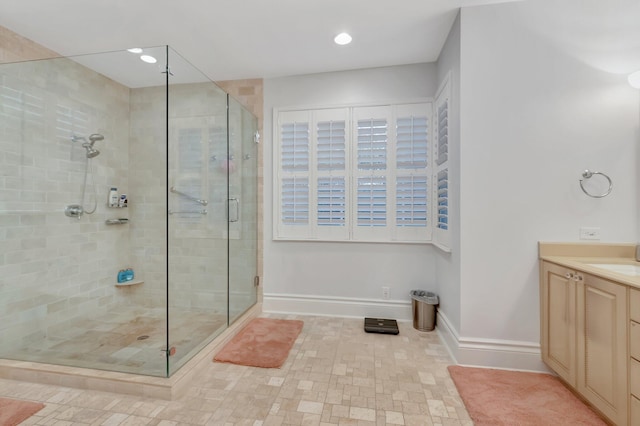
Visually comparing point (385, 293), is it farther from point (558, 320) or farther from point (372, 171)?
point (558, 320)

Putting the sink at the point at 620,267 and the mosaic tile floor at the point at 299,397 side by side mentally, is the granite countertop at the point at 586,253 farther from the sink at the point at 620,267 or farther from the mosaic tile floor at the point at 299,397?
the mosaic tile floor at the point at 299,397

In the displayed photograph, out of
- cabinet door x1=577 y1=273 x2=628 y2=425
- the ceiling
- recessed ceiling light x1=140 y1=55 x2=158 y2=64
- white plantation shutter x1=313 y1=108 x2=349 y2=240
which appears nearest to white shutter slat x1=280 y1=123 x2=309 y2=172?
white plantation shutter x1=313 y1=108 x2=349 y2=240

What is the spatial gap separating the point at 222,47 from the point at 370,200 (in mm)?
2044

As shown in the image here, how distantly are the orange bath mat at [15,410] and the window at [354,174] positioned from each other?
214 centimetres

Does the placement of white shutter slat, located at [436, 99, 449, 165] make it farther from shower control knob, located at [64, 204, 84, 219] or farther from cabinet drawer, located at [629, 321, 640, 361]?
shower control knob, located at [64, 204, 84, 219]

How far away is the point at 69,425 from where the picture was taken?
4.95 feet

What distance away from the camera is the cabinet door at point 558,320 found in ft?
5.54

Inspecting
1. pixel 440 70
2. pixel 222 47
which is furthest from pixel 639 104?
pixel 222 47

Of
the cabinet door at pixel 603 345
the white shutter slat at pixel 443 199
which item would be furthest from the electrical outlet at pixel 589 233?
the white shutter slat at pixel 443 199

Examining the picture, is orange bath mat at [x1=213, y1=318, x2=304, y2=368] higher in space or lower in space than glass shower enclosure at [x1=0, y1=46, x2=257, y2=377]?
lower

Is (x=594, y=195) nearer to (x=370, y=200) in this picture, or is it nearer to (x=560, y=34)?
(x=560, y=34)

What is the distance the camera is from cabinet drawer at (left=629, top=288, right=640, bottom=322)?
4.20 feet

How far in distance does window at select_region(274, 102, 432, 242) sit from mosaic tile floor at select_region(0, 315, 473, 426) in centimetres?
122

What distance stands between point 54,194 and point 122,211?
0.56 m
